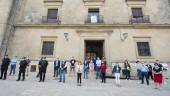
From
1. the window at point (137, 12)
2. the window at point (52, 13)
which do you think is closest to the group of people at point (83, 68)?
the window at point (52, 13)

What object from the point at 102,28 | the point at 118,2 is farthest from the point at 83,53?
the point at 118,2

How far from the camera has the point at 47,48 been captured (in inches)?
768

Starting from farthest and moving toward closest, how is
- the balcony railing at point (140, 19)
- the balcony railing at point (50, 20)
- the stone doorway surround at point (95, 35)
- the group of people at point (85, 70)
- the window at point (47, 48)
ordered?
1. the balcony railing at point (50, 20)
2. the balcony railing at point (140, 19)
3. the stone doorway surround at point (95, 35)
4. the window at point (47, 48)
5. the group of people at point (85, 70)

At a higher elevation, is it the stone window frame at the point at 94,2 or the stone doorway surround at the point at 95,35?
the stone window frame at the point at 94,2

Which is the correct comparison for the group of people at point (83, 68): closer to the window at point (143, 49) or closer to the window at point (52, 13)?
the window at point (143, 49)

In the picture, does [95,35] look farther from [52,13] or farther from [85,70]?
[85,70]

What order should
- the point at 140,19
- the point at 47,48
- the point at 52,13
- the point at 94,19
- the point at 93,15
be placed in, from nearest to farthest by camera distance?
the point at 47,48 → the point at 140,19 → the point at 94,19 → the point at 93,15 → the point at 52,13

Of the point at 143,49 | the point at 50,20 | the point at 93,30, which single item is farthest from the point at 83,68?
the point at 50,20

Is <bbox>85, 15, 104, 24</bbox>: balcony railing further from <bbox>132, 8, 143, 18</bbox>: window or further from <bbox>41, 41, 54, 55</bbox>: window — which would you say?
<bbox>41, 41, 54, 55</bbox>: window

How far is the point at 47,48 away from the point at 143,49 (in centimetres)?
925

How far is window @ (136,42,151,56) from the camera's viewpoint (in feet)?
62.2

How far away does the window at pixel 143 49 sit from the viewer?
19.0m

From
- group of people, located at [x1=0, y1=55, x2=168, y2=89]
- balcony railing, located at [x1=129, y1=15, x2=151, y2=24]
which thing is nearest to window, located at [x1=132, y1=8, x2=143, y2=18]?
balcony railing, located at [x1=129, y1=15, x2=151, y2=24]

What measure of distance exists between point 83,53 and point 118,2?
676 centimetres
